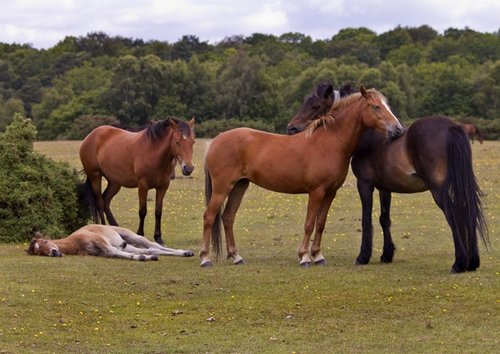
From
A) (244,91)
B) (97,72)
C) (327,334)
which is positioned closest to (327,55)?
(97,72)

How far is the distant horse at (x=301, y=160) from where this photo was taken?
13062mm

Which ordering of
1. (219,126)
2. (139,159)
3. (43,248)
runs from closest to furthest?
(43,248) < (139,159) < (219,126)

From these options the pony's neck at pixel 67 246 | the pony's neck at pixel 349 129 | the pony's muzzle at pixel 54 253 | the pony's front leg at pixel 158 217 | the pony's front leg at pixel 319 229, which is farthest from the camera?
the pony's front leg at pixel 158 217

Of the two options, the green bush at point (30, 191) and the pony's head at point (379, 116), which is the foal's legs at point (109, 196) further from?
the pony's head at point (379, 116)

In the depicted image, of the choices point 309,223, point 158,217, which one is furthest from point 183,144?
point 309,223

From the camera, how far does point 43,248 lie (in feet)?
45.8

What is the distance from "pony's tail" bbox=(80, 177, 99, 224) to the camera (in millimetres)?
17172

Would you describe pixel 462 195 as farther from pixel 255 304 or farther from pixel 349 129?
pixel 255 304

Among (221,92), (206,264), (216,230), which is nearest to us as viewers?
(206,264)

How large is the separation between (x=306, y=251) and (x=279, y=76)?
71279mm

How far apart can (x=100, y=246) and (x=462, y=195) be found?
544 centimetres

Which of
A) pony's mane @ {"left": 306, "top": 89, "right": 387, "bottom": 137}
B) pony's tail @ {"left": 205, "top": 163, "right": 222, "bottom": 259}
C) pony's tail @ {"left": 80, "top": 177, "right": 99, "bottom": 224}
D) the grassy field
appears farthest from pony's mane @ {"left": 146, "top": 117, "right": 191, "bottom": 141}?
pony's mane @ {"left": 306, "top": 89, "right": 387, "bottom": 137}

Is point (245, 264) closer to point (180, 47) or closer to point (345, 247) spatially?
point (345, 247)

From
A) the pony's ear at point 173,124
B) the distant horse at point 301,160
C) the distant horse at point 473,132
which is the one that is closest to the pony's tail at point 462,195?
the distant horse at point 301,160
